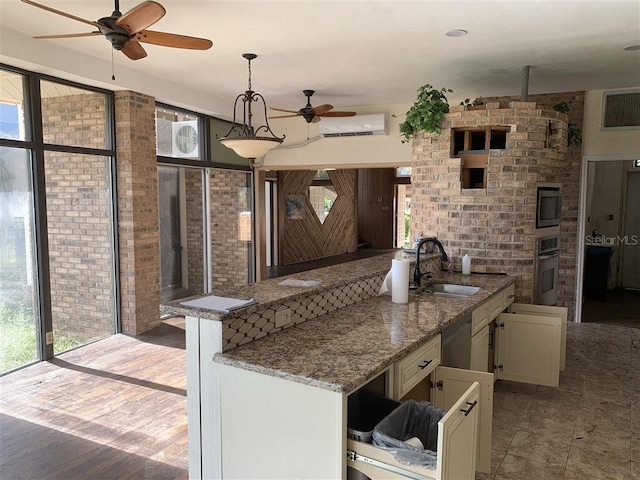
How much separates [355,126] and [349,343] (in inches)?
204

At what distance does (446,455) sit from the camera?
5.79 feet

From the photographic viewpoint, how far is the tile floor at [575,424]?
282 centimetres

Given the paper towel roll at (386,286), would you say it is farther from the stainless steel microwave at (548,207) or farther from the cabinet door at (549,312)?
the stainless steel microwave at (548,207)

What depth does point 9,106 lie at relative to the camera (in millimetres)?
4211

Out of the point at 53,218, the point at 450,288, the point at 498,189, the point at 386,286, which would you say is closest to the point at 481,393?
the point at 386,286

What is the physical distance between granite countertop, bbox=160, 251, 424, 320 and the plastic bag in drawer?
30.6 inches

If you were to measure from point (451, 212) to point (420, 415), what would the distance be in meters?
2.89

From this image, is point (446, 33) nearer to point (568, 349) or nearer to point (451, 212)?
point (451, 212)

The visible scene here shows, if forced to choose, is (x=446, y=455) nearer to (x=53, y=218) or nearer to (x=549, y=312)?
(x=549, y=312)

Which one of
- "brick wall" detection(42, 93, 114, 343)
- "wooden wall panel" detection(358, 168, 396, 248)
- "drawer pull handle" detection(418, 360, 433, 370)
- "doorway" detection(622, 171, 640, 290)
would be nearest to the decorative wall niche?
"drawer pull handle" detection(418, 360, 433, 370)

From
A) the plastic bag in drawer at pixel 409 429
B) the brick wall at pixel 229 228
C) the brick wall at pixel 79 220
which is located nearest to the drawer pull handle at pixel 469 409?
the plastic bag in drawer at pixel 409 429

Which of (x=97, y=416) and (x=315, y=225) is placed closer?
(x=97, y=416)

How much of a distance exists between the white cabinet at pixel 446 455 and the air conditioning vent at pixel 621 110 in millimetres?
5147

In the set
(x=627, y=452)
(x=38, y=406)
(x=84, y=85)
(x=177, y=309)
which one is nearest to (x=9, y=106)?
(x=84, y=85)
